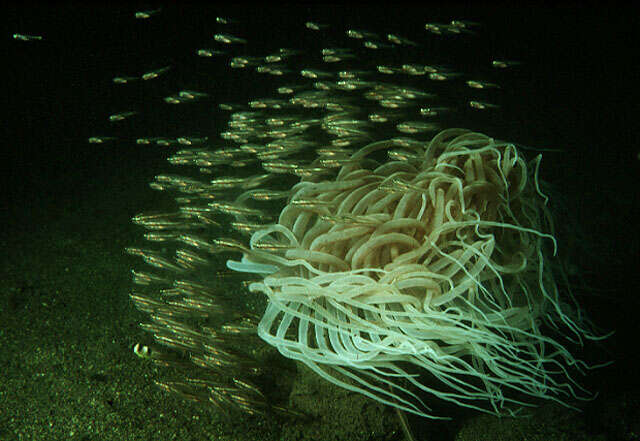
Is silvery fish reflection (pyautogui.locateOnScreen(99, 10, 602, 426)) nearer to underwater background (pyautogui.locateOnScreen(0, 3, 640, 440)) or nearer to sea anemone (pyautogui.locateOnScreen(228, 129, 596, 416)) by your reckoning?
sea anemone (pyautogui.locateOnScreen(228, 129, 596, 416))

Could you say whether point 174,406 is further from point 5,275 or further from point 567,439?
point 5,275

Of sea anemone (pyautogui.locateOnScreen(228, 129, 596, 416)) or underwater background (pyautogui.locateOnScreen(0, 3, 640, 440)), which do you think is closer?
sea anemone (pyautogui.locateOnScreen(228, 129, 596, 416))

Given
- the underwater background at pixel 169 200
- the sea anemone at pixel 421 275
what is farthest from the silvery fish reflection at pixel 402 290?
the underwater background at pixel 169 200

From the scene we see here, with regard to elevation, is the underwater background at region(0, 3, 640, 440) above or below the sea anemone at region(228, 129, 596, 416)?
below

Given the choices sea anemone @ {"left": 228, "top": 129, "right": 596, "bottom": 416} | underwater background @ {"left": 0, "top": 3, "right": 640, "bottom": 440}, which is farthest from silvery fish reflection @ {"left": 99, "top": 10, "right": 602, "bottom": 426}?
underwater background @ {"left": 0, "top": 3, "right": 640, "bottom": 440}

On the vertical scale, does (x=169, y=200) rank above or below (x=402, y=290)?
below

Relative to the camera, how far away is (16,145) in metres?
10.5

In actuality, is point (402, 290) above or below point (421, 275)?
below

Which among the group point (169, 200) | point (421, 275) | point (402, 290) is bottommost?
point (169, 200)

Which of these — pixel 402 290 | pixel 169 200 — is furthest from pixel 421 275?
pixel 169 200

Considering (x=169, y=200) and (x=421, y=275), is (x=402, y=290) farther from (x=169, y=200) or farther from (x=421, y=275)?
(x=169, y=200)

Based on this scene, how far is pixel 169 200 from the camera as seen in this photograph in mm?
6559

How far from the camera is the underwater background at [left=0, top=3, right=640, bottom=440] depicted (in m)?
3.15

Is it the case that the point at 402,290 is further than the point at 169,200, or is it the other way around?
the point at 169,200
